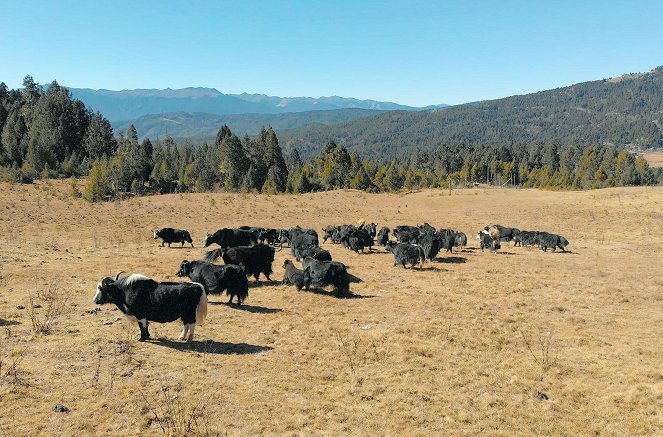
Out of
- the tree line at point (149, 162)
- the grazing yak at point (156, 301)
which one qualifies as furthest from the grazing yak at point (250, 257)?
the tree line at point (149, 162)

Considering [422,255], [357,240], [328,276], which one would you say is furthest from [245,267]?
[357,240]

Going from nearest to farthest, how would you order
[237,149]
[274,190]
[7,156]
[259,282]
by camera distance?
[259,282], [7,156], [274,190], [237,149]

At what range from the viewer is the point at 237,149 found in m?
81.5

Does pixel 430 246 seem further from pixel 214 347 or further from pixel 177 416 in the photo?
pixel 177 416

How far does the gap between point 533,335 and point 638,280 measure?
10675 millimetres

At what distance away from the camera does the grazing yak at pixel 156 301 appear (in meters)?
10.9

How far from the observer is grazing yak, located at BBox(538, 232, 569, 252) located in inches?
1100

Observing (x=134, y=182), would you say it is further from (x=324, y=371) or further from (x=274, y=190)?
(x=324, y=371)

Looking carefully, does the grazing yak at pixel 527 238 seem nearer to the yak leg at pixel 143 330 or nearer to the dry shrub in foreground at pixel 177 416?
the yak leg at pixel 143 330

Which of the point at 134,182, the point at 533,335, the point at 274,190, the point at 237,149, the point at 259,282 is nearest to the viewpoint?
the point at 533,335

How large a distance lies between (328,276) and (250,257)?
12.7 ft

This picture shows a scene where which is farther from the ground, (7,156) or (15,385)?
(7,156)

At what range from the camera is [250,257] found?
18.0m

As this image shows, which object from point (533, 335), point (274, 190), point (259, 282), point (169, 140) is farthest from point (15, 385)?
point (169, 140)
